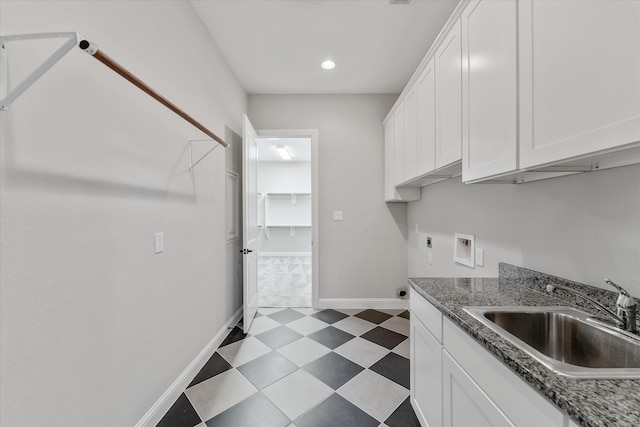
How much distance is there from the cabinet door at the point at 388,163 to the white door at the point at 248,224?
1614 millimetres

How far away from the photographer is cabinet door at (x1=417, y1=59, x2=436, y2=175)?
178 centimetres

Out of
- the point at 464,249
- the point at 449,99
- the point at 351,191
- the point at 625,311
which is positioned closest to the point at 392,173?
the point at 351,191

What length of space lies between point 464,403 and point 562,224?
930 mm

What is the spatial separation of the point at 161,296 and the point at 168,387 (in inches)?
24.2

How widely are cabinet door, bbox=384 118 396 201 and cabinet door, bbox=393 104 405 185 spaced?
118 millimetres

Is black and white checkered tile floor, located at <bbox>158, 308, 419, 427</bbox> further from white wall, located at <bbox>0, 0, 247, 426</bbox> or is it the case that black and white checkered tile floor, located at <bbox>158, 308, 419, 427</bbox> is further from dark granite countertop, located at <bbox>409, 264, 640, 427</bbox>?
dark granite countertop, located at <bbox>409, 264, 640, 427</bbox>

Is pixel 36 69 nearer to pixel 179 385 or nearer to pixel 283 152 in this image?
pixel 179 385

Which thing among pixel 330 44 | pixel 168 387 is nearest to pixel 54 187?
pixel 168 387

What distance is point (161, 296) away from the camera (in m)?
1.52

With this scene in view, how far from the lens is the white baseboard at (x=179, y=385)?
4.65ft

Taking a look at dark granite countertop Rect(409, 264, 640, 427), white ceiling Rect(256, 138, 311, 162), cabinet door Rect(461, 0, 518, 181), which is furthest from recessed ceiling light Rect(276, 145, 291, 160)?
dark granite countertop Rect(409, 264, 640, 427)

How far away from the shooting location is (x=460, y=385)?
1.00 m

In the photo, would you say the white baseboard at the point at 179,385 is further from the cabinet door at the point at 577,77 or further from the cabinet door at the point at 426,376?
the cabinet door at the point at 577,77

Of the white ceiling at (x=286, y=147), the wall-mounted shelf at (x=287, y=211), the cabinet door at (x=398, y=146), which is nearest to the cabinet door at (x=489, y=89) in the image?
the cabinet door at (x=398, y=146)
